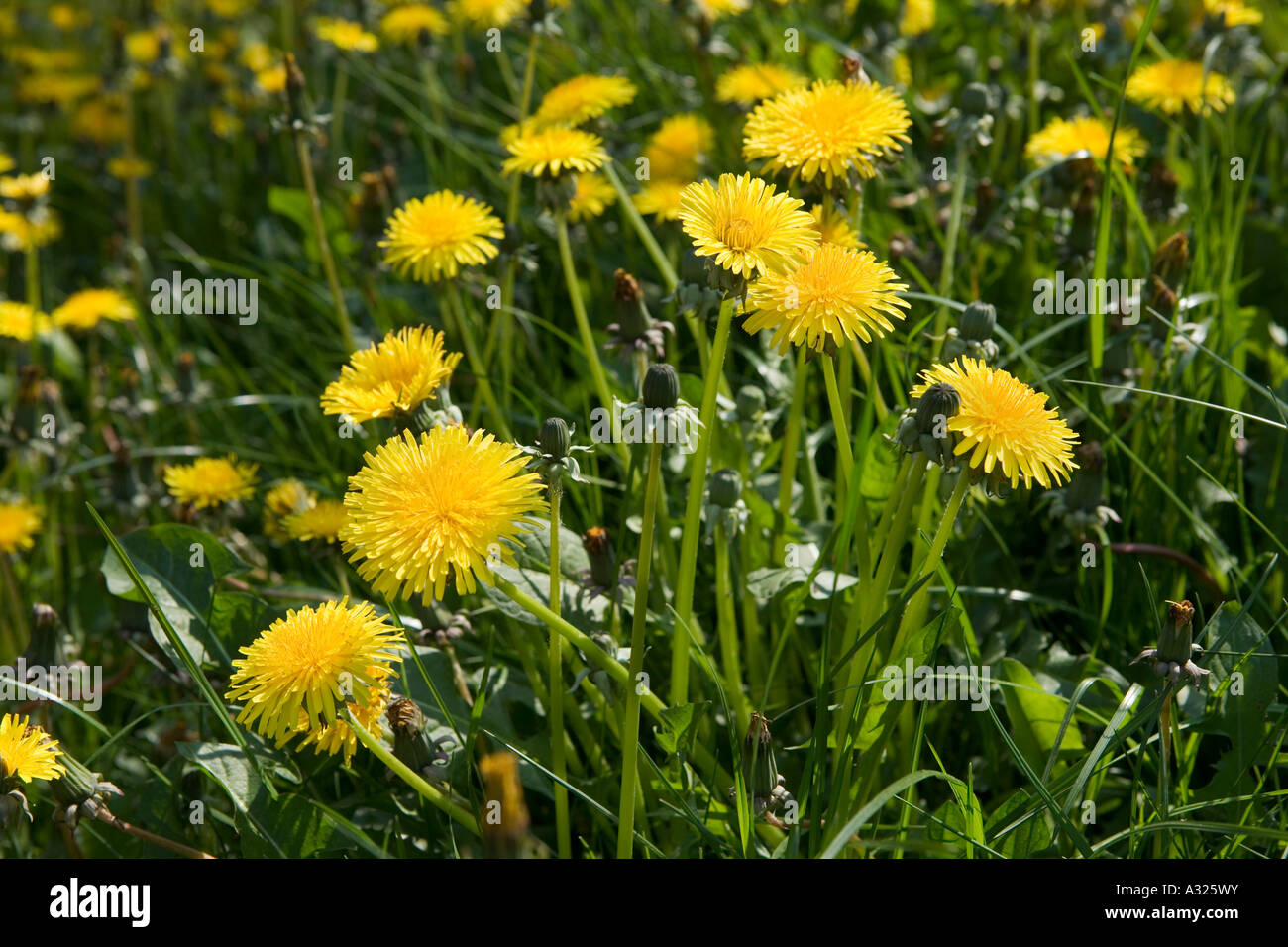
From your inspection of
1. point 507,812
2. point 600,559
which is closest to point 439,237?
point 600,559

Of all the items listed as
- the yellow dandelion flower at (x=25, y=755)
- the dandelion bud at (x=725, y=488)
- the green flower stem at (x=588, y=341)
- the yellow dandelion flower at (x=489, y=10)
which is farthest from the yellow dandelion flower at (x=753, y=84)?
the yellow dandelion flower at (x=25, y=755)

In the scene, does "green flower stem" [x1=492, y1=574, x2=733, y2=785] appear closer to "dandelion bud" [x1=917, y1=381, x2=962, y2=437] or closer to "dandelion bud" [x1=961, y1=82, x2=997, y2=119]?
"dandelion bud" [x1=917, y1=381, x2=962, y2=437]

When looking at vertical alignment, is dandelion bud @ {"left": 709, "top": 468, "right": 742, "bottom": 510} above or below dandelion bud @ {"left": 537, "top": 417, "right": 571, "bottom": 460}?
below

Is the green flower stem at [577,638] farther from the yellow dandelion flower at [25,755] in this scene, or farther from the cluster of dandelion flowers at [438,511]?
the yellow dandelion flower at [25,755]

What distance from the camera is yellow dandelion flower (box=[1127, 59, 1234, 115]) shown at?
2266mm

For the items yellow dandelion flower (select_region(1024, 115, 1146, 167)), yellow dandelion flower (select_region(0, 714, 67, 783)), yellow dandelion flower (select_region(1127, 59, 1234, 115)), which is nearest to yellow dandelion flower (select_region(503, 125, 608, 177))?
yellow dandelion flower (select_region(1024, 115, 1146, 167))

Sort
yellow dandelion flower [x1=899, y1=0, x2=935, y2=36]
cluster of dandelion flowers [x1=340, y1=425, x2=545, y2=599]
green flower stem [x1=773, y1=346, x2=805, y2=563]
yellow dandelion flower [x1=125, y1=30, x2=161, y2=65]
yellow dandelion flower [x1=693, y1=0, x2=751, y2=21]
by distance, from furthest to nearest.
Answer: yellow dandelion flower [x1=125, y1=30, x2=161, y2=65]
yellow dandelion flower [x1=899, y1=0, x2=935, y2=36]
yellow dandelion flower [x1=693, y1=0, x2=751, y2=21]
green flower stem [x1=773, y1=346, x2=805, y2=563]
cluster of dandelion flowers [x1=340, y1=425, x2=545, y2=599]

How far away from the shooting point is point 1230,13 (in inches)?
86.6

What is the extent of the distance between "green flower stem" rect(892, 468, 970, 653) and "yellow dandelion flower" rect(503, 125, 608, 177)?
31.0 inches

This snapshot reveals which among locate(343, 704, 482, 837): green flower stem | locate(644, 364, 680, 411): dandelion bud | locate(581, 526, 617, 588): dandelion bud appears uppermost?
locate(644, 364, 680, 411): dandelion bud

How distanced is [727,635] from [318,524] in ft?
2.20

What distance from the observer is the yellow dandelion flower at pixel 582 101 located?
203cm

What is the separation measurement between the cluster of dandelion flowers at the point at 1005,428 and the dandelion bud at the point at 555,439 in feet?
1.28
